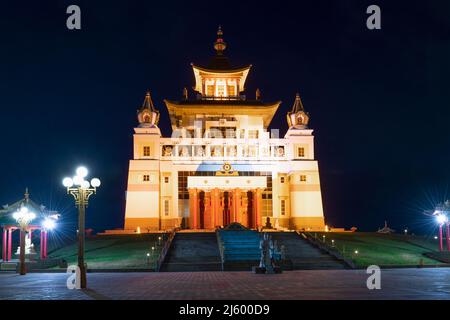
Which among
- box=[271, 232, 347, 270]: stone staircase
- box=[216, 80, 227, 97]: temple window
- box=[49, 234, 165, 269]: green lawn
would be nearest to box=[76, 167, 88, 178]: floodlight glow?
box=[49, 234, 165, 269]: green lawn

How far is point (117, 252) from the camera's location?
34.3 meters

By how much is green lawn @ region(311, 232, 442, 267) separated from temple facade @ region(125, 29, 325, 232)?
9.45 meters

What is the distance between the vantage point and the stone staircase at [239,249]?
30.0 meters

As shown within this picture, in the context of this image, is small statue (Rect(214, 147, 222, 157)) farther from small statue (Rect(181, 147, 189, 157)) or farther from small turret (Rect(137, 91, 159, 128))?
small turret (Rect(137, 91, 159, 128))

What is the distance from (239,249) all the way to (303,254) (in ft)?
13.7

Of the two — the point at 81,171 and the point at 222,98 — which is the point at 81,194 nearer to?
the point at 81,171

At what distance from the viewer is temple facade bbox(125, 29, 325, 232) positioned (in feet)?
162

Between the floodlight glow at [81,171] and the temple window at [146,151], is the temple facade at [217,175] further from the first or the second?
the floodlight glow at [81,171]

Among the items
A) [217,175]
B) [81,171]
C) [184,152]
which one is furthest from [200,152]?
[81,171]

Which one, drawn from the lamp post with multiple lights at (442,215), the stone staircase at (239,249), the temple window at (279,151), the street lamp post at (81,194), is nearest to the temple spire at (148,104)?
the temple window at (279,151)
